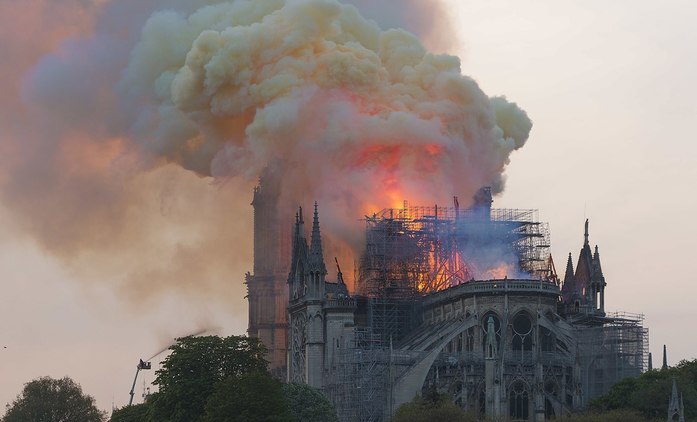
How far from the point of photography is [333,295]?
564 feet

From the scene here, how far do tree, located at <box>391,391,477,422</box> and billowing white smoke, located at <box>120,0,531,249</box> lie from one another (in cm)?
3114

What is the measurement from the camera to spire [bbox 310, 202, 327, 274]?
172375 mm

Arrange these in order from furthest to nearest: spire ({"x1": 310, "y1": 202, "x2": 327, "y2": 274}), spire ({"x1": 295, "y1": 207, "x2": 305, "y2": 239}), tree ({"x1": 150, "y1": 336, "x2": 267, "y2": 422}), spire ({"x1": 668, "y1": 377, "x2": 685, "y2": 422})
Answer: spire ({"x1": 295, "y1": 207, "x2": 305, "y2": 239})
spire ({"x1": 310, "y1": 202, "x2": 327, "y2": 274})
tree ({"x1": 150, "y1": 336, "x2": 267, "y2": 422})
spire ({"x1": 668, "y1": 377, "x2": 685, "y2": 422})

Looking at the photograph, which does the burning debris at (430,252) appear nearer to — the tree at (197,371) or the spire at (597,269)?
the spire at (597,269)

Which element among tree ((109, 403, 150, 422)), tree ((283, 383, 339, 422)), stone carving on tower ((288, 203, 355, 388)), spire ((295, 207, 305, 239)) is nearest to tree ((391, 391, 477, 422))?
tree ((283, 383, 339, 422))

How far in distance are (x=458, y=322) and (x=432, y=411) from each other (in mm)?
24910

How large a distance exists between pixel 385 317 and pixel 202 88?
25.8 m

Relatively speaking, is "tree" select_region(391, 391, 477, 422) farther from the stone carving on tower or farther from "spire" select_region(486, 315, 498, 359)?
the stone carving on tower

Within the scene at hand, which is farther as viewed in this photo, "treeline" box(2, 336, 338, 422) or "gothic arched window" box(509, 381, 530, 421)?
"gothic arched window" box(509, 381, 530, 421)

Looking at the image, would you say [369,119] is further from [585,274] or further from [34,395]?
[34,395]

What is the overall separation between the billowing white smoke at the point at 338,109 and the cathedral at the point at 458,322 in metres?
3.14

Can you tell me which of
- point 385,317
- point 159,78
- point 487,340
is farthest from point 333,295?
point 159,78

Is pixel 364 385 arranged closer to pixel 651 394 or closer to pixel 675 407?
pixel 651 394

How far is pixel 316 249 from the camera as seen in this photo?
17338cm
